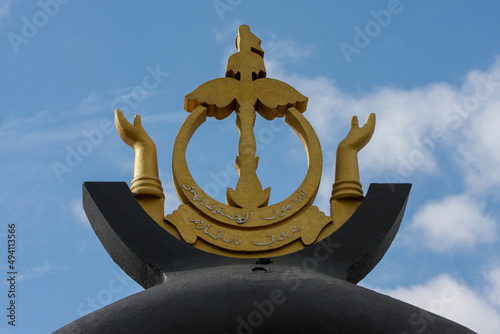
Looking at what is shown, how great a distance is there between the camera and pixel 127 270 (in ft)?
19.6

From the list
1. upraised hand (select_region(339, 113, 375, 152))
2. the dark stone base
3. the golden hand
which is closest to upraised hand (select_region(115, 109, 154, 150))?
the golden hand

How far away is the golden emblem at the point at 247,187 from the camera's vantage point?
603cm

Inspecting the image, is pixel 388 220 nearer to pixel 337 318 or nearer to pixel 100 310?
pixel 337 318

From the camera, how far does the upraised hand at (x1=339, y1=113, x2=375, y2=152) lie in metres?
6.54

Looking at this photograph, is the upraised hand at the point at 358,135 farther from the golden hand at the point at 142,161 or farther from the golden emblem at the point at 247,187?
the golden hand at the point at 142,161

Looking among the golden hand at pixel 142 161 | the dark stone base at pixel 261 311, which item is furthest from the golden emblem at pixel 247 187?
the dark stone base at pixel 261 311

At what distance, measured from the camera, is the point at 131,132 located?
6422 mm

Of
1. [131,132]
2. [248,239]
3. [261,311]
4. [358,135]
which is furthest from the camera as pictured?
[358,135]

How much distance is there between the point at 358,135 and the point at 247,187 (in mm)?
980

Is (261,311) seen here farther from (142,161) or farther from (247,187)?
(142,161)

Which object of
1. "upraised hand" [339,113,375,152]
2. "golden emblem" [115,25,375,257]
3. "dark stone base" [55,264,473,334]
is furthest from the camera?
"upraised hand" [339,113,375,152]

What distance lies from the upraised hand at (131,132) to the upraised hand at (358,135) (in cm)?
149

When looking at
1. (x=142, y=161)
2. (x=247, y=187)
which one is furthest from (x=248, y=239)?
(x=142, y=161)

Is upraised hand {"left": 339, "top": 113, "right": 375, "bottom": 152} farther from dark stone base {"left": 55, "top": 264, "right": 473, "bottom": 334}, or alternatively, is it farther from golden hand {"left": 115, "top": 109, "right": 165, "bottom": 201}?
dark stone base {"left": 55, "top": 264, "right": 473, "bottom": 334}
